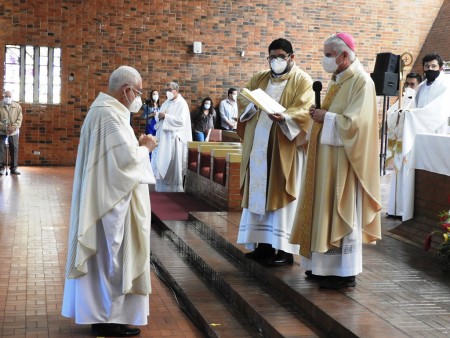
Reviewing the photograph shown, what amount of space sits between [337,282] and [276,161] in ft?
4.11

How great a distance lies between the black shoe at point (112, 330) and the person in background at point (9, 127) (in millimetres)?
9843

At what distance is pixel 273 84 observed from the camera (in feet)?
19.5

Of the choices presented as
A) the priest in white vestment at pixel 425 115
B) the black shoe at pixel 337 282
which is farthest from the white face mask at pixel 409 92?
the black shoe at pixel 337 282

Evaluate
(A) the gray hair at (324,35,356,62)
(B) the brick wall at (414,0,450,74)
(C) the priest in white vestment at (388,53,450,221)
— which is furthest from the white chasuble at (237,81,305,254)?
(B) the brick wall at (414,0,450,74)

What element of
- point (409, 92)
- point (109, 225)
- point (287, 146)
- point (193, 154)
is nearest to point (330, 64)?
point (287, 146)

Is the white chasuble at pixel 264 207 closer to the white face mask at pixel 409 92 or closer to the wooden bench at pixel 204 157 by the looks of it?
the white face mask at pixel 409 92

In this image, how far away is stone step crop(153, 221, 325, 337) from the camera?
180 inches

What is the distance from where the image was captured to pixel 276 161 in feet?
19.1

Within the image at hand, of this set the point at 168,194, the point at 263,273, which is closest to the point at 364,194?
the point at 263,273

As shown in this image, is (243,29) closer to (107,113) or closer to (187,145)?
(187,145)

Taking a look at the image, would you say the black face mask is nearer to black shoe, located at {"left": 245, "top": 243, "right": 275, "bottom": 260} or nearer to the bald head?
black shoe, located at {"left": 245, "top": 243, "right": 275, "bottom": 260}

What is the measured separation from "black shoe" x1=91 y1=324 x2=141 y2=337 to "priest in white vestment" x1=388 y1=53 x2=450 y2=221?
393 cm

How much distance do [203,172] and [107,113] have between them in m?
5.69

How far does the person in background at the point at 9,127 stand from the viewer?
45.3 feet
